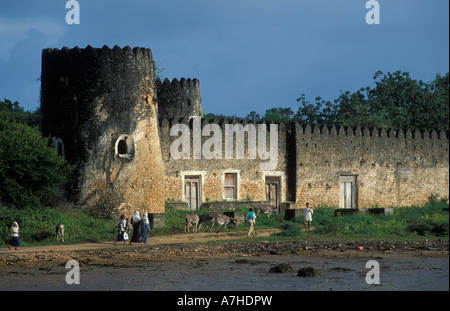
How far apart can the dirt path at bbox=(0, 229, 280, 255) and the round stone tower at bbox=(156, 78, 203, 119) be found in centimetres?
1023

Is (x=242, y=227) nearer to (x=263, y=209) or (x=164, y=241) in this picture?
(x=263, y=209)

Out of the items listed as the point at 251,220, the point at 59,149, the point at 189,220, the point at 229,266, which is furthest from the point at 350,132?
the point at 229,266

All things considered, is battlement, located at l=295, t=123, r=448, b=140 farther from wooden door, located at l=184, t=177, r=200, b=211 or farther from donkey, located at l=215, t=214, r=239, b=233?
donkey, located at l=215, t=214, r=239, b=233

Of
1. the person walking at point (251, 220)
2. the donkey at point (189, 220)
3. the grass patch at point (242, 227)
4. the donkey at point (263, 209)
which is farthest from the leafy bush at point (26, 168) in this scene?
the donkey at point (263, 209)

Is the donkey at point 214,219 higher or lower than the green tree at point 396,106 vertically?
lower

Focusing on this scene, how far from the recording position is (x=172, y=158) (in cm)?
2566

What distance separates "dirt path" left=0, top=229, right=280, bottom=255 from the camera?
17.9 m

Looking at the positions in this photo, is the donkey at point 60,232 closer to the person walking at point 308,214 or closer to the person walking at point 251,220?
the person walking at point 251,220

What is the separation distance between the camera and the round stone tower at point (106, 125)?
22812 mm

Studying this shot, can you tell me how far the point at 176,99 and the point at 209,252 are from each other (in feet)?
49.6

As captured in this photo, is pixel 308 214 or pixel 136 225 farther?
pixel 308 214

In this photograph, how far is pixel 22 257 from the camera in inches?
640

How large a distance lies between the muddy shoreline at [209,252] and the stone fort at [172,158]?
14.8ft

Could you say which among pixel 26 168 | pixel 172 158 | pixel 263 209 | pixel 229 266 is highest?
pixel 172 158
